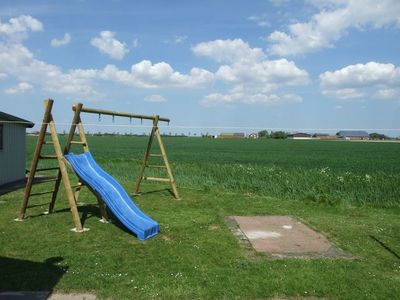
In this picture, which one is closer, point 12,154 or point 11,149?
point 11,149

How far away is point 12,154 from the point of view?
16.5m

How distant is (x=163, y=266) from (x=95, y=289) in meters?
1.23

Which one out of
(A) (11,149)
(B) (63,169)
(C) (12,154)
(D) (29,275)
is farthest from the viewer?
(C) (12,154)

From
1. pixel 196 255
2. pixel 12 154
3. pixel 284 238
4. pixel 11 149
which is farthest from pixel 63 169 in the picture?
pixel 12 154

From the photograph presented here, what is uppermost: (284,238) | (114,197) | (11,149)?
(11,149)

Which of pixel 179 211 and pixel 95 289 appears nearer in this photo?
pixel 95 289

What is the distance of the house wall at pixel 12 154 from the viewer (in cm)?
1574

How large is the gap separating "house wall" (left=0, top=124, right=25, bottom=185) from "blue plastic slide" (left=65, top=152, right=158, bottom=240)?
24.7 feet

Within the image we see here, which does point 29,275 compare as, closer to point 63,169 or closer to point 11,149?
point 63,169

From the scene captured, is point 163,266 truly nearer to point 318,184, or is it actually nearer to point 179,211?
point 179,211

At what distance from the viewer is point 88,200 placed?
12242 millimetres

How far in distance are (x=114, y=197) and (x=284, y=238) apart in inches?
139

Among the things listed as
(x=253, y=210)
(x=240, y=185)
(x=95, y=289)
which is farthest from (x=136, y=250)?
(x=240, y=185)

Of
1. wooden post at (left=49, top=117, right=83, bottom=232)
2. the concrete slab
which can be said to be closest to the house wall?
wooden post at (left=49, top=117, right=83, bottom=232)
